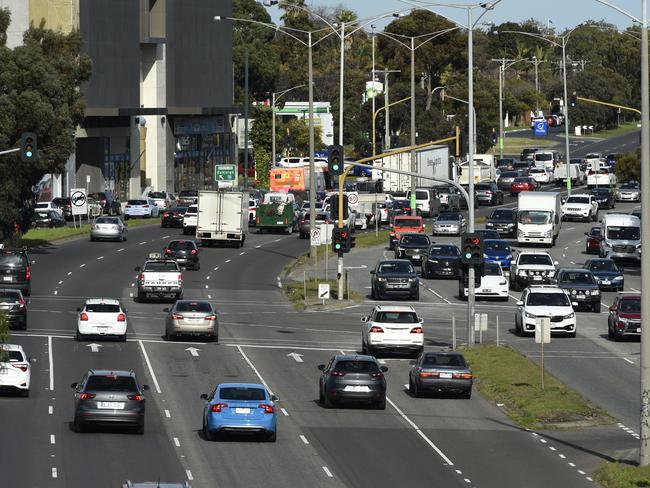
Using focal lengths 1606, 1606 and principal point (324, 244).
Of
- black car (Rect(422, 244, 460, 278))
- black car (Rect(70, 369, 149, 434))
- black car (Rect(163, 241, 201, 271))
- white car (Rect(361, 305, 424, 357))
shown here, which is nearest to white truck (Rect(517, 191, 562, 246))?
black car (Rect(422, 244, 460, 278))

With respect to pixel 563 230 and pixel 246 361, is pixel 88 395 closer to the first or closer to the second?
pixel 246 361

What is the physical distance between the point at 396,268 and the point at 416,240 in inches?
446

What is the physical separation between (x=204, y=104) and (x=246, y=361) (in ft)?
286

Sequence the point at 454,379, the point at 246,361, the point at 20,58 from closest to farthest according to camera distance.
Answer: the point at 454,379
the point at 246,361
the point at 20,58

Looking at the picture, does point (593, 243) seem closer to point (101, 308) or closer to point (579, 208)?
point (579, 208)

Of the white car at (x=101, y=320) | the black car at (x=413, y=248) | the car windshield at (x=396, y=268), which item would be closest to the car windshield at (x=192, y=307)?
the white car at (x=101, y=320)

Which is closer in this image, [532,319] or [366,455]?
[366,455]

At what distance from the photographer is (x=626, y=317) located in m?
52.9

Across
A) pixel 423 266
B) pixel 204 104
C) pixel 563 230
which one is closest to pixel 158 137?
pixel 204 104

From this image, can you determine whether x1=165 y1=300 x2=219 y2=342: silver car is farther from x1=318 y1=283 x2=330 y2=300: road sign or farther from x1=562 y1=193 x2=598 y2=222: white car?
x1=562 y1=193 x2=598 y2=222: white car

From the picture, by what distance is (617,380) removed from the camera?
4506 centimetres

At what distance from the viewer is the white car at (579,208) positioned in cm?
9856

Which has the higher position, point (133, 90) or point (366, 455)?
point (133, 90)

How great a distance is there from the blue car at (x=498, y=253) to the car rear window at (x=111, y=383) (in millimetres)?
39258
